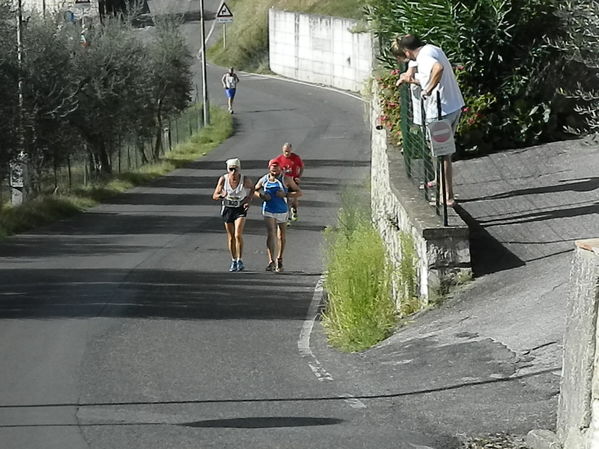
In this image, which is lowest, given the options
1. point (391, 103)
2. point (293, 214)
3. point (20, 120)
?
point (293, 214)

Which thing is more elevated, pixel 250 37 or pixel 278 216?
pixel 278 216

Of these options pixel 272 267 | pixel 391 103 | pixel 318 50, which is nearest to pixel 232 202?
pixel 272 267

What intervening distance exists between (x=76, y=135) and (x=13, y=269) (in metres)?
13.2

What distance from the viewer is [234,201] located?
62.5ft

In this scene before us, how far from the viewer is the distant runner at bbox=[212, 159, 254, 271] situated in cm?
1894

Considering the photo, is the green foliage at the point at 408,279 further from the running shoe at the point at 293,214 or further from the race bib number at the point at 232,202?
the running shoe at the point at 293,214

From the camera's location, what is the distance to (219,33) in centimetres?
7681

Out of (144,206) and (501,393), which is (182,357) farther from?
(144,206)

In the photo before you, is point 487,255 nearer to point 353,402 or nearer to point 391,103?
point 353,402

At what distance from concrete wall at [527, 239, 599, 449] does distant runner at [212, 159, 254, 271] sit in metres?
11.9

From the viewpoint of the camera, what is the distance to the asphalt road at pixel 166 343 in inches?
347

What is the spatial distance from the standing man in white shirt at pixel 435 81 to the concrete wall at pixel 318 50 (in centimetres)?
3933

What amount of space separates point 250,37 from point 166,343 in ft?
192

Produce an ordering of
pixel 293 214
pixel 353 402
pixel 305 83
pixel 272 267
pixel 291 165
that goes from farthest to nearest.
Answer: pixel 305 83 → pixel 293 214 → pixel 291 165 → pixel 272 267 → pixel 353 402
